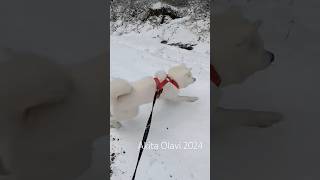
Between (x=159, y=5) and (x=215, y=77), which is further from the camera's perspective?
(x=159, y=5)

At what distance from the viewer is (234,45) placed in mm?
1785

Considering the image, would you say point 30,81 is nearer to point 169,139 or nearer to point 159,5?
point 169,139

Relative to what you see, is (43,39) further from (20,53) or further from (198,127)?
(198,127)

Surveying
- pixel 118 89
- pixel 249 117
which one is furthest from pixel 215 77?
pixel 118 89

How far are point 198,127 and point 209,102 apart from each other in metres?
0.21

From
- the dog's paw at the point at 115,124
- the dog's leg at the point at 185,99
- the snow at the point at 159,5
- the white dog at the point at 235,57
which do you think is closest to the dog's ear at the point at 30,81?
the dog's paw at the point at 115,124

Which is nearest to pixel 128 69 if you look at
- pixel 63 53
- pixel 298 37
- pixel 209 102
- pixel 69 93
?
pixel 209 102

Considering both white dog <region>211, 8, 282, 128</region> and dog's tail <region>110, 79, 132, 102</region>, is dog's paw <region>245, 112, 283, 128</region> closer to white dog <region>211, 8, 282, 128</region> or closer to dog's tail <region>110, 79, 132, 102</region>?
white dog <region>211, 8, 282, 128</region>

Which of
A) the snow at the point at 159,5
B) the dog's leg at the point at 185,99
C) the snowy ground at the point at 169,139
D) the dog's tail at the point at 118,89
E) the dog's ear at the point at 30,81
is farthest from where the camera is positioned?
the snow at the point at 159,5

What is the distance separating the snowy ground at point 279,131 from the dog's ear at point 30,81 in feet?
2.29

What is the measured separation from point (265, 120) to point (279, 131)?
0.28 feet

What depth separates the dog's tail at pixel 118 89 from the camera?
1673 mm

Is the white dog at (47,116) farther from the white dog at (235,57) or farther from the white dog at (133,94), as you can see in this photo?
the white dog at (235,57)

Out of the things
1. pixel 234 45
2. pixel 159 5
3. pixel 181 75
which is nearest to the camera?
pixel 234 45
